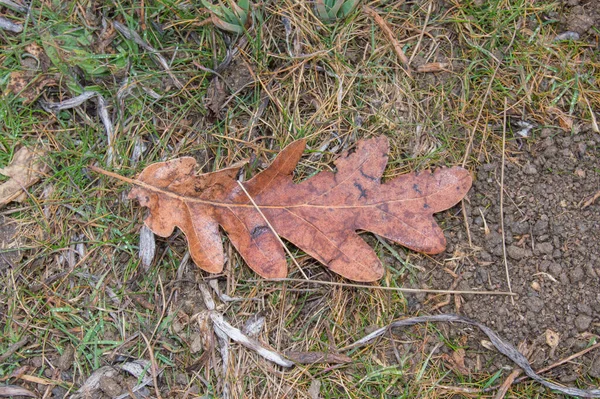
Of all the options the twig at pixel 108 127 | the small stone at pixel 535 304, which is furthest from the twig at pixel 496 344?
the twig at pixel 108 127

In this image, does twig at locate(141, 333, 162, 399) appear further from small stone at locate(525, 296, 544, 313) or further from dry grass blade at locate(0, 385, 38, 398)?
small stone at locate(525, 296, 544, 313)

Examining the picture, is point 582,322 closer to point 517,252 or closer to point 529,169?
point 517,252

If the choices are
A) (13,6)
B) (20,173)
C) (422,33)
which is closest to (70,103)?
(20,173)

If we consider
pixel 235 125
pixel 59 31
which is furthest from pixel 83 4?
pixel 235 125

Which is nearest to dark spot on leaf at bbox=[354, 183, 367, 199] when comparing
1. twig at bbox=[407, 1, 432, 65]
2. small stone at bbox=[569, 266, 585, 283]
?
twig at bbox=[407, 1, 432, 65]

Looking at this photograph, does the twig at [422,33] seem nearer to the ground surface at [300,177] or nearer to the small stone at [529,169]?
the ground surface at [300,177]

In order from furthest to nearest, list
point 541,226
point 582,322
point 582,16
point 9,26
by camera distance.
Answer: point 9,26
point 582,16
point 541,226
point 582,322
